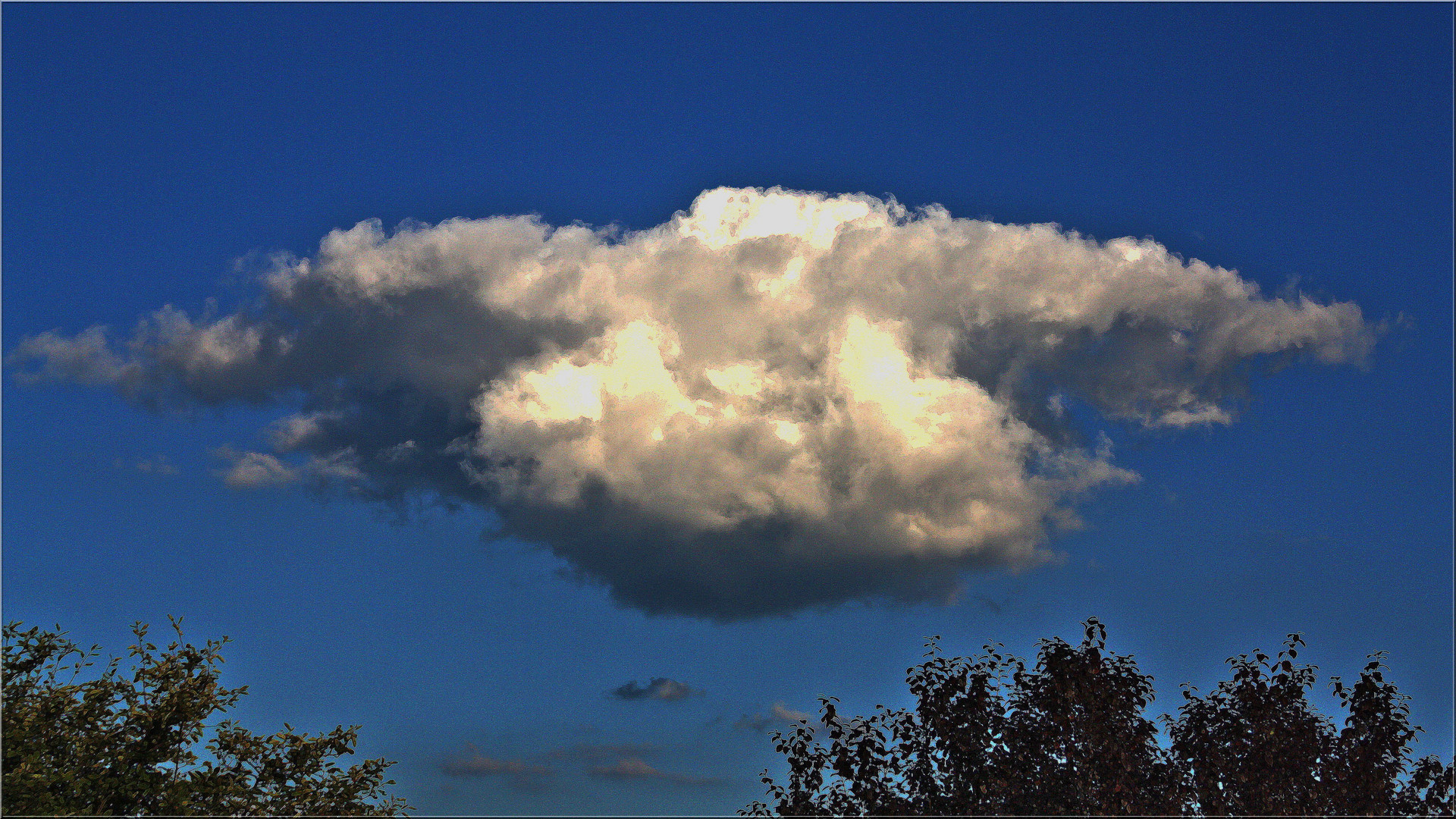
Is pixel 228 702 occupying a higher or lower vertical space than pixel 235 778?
higher

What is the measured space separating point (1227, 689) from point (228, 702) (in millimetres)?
21080

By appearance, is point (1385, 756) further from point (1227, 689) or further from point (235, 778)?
point (235, 778)

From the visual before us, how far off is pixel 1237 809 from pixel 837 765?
811 centimetres

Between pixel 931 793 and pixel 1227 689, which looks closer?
pixel 931 793

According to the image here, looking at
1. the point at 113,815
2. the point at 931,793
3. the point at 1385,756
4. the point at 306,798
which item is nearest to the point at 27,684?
the point at 113,815

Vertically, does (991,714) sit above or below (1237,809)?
above

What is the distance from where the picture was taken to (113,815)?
2338 cm

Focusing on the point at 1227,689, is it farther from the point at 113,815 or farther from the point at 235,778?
the point at 113,815

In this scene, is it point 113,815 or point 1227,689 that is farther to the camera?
point 1227,689

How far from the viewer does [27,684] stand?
25656 millimetres

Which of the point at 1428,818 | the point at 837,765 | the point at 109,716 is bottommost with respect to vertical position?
the point at 1428,818

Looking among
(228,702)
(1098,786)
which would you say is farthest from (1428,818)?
(228,702)

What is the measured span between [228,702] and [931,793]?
14.6 m

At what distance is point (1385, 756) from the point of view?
24312 millimetres
